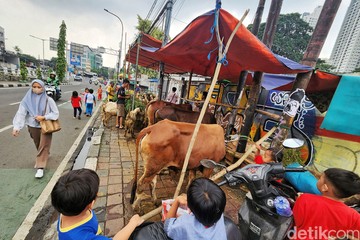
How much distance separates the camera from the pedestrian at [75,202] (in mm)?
1157

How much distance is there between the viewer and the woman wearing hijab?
10.4ft

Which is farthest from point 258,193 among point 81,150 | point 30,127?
point 81,150

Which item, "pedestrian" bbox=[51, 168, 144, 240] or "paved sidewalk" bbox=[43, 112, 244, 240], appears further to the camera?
"paved sidewalk" bbox=[43, 112, 244, 240]

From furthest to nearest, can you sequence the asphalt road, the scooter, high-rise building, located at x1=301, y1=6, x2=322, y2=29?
high-rise building, located at x1=301, y1=6, x2=322, y2=29
the asphalt road
the scooter

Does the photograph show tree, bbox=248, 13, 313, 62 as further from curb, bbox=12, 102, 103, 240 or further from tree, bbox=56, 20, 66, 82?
tree, bbox=56, 20, 66, 82

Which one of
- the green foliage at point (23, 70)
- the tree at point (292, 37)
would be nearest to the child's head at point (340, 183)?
the tree at point (292, 37)

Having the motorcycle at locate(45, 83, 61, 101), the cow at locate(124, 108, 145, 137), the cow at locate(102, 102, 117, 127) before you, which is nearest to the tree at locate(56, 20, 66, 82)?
the motorcycle at locate(45, 83, 61, 101)

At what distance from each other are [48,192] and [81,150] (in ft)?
6.70

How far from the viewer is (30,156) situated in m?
4.04

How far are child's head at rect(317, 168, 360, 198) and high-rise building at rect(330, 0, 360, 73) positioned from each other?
2988cm

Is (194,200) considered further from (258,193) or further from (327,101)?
(327,101)

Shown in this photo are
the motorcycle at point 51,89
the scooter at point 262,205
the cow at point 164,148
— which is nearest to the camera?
the scooter at point 262,205

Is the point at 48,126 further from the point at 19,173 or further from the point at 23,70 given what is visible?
the point at 23,70

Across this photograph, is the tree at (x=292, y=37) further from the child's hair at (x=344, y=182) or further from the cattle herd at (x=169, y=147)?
the child's hair at (x=344, y=182)
